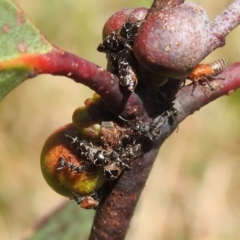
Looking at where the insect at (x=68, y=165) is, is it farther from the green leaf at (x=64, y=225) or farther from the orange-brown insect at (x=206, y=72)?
the green leaf at (x=64, y=225)

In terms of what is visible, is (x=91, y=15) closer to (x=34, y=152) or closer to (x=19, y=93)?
(x=19, y=93)

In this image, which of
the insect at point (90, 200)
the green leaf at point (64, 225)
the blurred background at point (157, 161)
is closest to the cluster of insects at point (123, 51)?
the insect at point (90, 200)

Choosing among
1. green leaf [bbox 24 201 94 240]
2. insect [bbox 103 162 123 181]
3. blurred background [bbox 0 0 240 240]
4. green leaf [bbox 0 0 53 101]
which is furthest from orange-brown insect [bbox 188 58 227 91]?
blurred background [bbox 0 0 240 240]

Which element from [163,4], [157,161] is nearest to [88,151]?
[163,4]

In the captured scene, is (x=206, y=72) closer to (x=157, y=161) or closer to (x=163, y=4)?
(x=163, y=4)

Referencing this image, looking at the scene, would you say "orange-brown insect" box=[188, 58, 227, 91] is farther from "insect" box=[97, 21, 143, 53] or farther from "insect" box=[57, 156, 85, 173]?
"insect" box=[57, 156, 85, 173]

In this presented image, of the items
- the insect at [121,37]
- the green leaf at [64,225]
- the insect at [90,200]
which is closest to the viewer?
the insect at [121,37]
